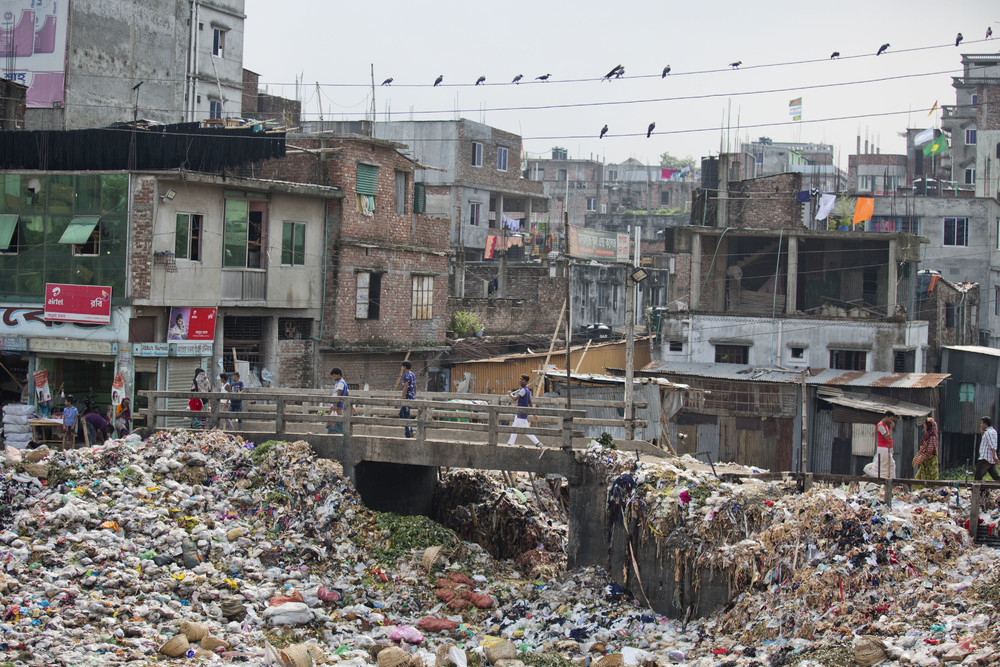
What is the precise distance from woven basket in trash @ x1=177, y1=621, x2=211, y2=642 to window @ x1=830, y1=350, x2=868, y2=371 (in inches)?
1039

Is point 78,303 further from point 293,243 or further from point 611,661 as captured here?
point 611,661

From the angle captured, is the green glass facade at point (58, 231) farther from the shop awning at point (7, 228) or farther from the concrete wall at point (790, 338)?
the concrete wall at point (790, 338)

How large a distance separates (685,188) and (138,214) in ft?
187

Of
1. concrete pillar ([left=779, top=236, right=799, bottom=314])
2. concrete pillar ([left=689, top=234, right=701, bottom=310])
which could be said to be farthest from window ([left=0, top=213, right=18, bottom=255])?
concrete pillar ([left=779, top=236, right=799, bottom=314])

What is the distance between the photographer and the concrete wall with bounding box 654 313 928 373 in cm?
3506

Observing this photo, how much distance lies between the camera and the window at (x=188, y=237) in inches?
1043

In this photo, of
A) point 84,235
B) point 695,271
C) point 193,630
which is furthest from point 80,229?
point 695,271

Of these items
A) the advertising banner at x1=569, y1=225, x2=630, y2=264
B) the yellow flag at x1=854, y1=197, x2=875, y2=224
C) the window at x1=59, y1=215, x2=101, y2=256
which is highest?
the yellow flag at x1=854, y1=197, x2=875, y2=224

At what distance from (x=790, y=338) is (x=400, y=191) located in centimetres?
1468

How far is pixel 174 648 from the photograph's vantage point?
46.5ft

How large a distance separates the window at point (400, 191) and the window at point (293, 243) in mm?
4005

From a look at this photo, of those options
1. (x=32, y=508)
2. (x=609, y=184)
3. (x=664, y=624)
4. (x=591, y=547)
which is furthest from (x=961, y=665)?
(x=609, y=184)

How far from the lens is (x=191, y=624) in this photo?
14.8 metres

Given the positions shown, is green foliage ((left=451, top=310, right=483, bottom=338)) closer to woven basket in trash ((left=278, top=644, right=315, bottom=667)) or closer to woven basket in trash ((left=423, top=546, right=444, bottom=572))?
woven basket in trash ((left=423, top=546, right=444, bottom=572))
